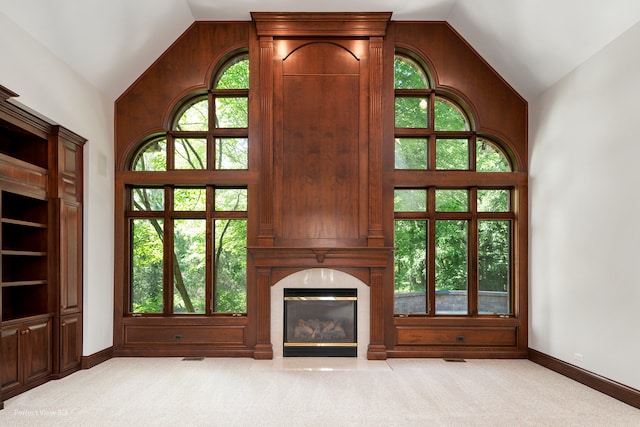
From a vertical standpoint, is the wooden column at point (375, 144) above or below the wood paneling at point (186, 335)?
above

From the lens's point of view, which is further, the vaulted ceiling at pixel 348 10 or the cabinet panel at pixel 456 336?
the cabinet panel at pixel 456 336

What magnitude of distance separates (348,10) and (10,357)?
5.56 m

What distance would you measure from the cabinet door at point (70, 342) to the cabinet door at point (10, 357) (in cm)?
65

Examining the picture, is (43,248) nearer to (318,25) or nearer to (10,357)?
(10,357)

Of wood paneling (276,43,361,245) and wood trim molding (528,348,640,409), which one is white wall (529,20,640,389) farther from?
wood paneling (276,43,361,245)

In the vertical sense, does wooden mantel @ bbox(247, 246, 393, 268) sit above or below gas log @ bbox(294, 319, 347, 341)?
above

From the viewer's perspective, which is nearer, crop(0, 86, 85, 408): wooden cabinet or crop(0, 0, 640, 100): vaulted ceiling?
crop(0, 0, 640, 100): vaulted ceiling

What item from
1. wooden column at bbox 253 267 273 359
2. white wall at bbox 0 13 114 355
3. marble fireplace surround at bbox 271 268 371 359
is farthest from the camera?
marble fireplace surround at bbox 271 268 371 359

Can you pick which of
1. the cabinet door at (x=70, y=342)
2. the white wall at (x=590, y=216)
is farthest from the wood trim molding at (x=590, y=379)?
the cabinet door at (x=70, y=342)

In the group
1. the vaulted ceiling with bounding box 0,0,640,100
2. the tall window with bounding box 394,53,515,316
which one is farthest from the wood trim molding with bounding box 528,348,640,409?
the vaulted ceiling with bounding box 0,0,640,100

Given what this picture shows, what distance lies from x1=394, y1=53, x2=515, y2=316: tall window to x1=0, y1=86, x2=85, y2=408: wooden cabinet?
4.07 metres

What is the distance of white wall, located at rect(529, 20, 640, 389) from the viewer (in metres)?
4.62

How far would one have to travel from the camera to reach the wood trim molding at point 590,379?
4.50 meters

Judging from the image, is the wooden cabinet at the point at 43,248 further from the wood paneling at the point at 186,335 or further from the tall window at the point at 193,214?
the tall window at the point at 193,214
